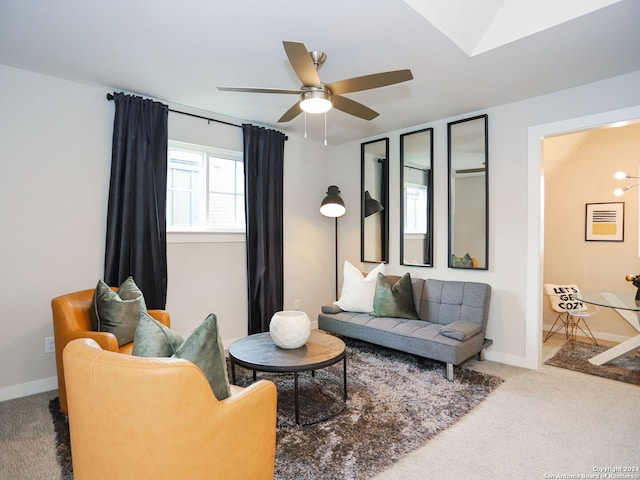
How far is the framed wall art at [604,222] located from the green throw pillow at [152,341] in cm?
510

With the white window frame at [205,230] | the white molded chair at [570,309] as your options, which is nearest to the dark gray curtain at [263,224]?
the white window frame at [205,230]

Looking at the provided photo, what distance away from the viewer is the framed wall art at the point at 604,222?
432 centimetres

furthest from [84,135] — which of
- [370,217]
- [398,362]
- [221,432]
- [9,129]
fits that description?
[398,362]

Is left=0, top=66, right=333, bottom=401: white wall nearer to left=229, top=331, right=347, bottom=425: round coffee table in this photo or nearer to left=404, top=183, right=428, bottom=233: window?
left=229, top=331, right=347, bottom=425: round coffee table

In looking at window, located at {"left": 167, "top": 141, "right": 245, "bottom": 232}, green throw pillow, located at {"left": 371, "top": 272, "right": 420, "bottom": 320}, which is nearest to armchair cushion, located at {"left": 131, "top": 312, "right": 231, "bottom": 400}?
window, located at {"left": 167, "top": 141, "right": 245, "bottom": 232}

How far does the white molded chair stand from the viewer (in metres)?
4.19

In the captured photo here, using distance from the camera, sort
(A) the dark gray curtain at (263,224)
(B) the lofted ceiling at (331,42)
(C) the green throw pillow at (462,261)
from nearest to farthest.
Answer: (B) the lofted ceiling at (331,42), (C) the green throw pillow at (462,261), (A) the dark gray curtain at (263,224)

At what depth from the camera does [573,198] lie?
184 inches

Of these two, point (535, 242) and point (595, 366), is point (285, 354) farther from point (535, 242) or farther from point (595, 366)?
point (595, 366)

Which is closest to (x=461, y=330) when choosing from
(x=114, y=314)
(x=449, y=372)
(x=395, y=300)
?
(x=449, y=372)

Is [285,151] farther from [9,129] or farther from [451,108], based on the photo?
[9,129]

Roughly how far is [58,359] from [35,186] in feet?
4.62

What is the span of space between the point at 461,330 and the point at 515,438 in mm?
1008

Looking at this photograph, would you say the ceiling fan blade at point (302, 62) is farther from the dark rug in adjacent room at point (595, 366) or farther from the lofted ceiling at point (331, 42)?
the dark rug in adjacent room at point (595, 366)
